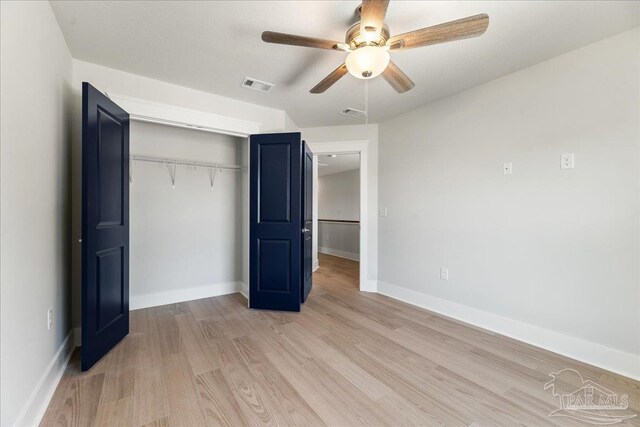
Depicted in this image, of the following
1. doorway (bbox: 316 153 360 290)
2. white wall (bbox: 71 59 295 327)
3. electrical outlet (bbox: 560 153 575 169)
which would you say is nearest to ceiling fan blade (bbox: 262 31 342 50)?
white wall (bbox: 71 59 295 327)

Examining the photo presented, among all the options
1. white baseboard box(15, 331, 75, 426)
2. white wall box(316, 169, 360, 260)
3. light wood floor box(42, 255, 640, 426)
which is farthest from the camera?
white wall box(316, 169, 360, 260)

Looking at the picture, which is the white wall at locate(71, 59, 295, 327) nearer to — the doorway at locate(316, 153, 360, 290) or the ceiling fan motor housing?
the ceiling fan motor housing

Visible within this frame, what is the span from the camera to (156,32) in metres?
1.92

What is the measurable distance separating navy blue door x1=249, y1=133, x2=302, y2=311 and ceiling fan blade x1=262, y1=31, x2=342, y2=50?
1382mm

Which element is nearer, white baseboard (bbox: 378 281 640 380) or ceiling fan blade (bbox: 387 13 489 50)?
ceiling fan blade (bbox: 387 13 489 50)

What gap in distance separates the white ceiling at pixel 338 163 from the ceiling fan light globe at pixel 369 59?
367 cm

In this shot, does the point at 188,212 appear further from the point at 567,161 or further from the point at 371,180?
the point at 567,161

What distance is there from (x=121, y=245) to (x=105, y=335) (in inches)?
28.5

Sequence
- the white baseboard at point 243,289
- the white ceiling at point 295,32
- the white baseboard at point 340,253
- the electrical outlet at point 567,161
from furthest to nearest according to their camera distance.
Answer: the white baseboard at point 340,253
the white baseboard at point 243,289
the electrical outlet at point 567,161
the white ceiling at point 295,32

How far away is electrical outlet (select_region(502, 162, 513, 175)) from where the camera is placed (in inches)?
97.1

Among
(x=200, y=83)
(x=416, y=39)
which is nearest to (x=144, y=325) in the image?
(x=200, y=83)

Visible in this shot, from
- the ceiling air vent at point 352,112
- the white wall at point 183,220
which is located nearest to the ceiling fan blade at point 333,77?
the ceiling air vent at point 352,112

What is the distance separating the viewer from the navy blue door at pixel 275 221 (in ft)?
9.72

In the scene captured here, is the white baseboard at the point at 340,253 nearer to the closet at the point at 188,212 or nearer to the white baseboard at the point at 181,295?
the closet at the point at 188,212
